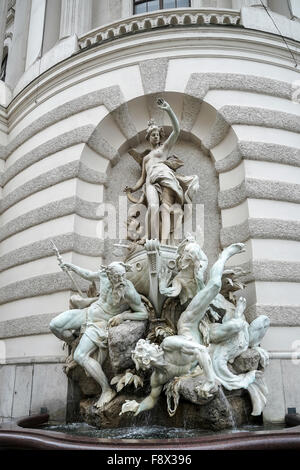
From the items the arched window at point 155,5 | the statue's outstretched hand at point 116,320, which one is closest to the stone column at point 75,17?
the arched window at point 155,5

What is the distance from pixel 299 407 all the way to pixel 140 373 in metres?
2.70

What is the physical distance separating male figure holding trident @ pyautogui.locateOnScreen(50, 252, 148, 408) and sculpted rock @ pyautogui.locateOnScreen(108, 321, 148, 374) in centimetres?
27

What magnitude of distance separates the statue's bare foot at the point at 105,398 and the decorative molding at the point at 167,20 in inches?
306

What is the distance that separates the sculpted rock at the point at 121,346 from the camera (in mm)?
5410

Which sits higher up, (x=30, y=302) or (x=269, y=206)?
(x=269, y=206)

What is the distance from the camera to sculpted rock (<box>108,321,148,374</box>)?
213 inches

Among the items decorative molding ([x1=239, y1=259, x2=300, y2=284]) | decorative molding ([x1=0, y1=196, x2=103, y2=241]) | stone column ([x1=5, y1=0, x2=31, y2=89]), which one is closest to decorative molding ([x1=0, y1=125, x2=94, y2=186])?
decorative molding ([x1=0, y1=196, x2=103, y2=241])

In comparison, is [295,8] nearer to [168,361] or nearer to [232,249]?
[232,249]

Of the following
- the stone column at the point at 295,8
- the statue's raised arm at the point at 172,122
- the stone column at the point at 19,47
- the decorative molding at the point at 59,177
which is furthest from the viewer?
the stone column at the point at 19,47

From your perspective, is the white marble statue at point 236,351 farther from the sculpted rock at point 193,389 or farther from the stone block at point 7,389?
the stone block at point 7,389

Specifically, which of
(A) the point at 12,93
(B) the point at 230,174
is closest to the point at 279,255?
(B) the point at 230,174

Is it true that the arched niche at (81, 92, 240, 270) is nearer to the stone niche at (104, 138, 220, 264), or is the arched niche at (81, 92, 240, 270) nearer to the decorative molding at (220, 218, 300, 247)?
the stone niche at (104, 138, 220, 264)

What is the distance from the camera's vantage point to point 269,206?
7.26 meters
